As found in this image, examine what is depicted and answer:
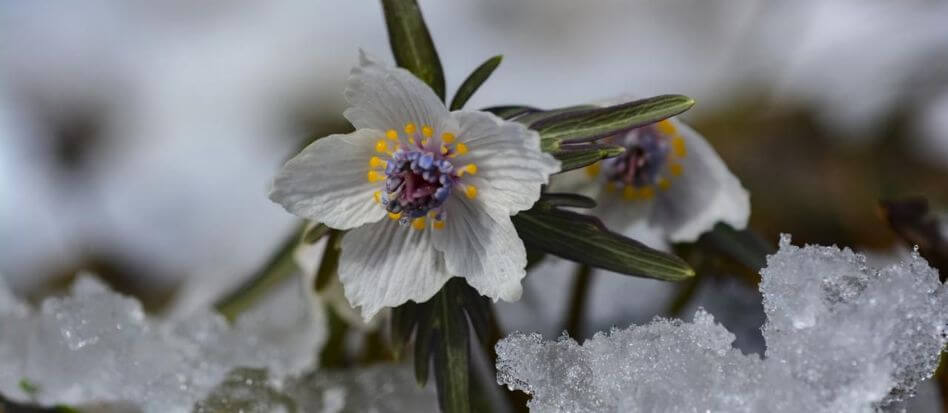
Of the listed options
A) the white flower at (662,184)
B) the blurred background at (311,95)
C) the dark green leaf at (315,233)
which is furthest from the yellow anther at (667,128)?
the blurred background at (311,95)

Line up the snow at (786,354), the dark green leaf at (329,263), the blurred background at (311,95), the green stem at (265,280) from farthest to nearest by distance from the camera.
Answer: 1. the blurred background at (311,95)
2. the green stem at (265,280)
3. the dark green leaf at (329,263)
4. the snow at (786,354)

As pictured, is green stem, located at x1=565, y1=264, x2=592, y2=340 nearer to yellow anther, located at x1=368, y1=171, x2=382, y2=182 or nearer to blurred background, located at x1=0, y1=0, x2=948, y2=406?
yellow anther, located at x1=368, y1=171, x2=382, y2=182

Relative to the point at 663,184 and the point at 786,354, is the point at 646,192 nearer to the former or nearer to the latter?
the point at 663,184

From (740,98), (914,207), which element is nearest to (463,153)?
(914,207)

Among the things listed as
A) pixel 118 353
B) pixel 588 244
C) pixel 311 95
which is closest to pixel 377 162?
pixel 588 244

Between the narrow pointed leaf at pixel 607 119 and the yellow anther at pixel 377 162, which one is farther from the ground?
the narrow pointed leaf at pixel 607 119

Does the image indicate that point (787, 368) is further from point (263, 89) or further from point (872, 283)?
point (263, 89)

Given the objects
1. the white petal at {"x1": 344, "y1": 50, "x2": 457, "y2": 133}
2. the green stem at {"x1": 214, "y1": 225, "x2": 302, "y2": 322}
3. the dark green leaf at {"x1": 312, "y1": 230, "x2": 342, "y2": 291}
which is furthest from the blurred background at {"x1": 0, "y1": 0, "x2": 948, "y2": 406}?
the white petal at {"x1": 344, "y1": 50, "x2": 457, "y2": 133}

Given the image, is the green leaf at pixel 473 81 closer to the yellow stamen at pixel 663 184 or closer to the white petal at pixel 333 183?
the white petal at pixel 333 183
